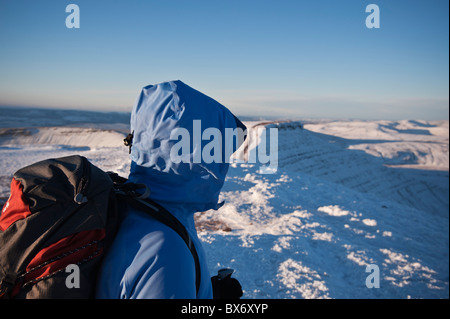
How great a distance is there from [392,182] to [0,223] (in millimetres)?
28804

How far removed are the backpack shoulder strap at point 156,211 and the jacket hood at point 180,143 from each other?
13 centimetres

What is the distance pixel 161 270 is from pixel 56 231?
1.25 ft

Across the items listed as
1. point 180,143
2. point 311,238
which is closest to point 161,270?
point 180,143

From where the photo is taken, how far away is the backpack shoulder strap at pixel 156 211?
99 cm

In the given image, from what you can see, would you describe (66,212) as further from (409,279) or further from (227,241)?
(409,279)

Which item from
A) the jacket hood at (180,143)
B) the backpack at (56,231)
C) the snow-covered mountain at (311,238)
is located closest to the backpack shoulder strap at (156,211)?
the backpack at (56,231)

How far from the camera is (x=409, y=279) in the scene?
17.0 feet

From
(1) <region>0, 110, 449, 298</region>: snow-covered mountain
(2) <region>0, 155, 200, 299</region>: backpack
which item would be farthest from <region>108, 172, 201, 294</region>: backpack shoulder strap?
(1) <region>0, 110, 449, 298</region>: snow-covered mountain

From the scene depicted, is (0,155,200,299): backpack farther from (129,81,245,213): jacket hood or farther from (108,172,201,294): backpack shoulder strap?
(129,81,245,213): jacket hood

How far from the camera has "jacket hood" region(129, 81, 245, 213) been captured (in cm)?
115
